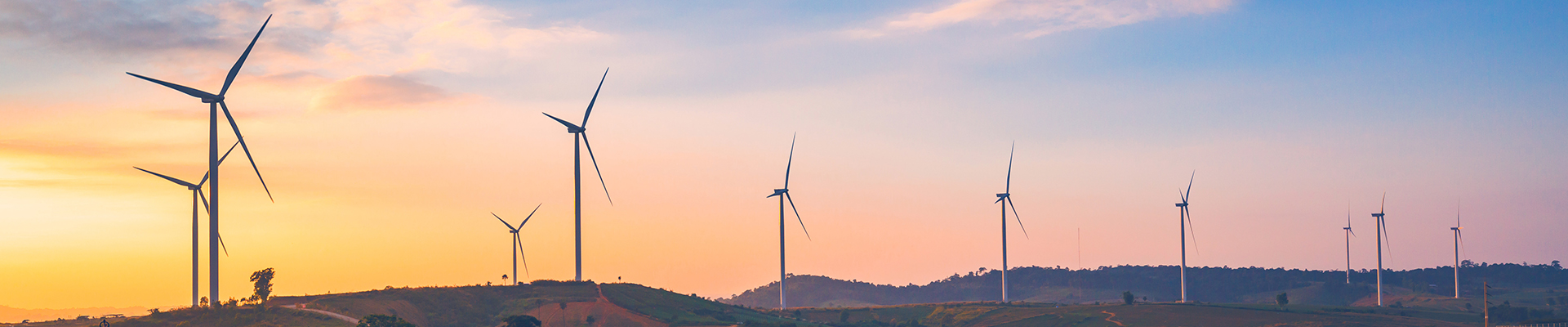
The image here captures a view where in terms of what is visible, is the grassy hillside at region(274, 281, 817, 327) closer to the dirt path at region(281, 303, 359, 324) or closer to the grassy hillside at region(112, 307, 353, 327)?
→ the dirt path at region(281, 303, 359, 324)

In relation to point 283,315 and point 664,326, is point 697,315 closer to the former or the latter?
point 664,326

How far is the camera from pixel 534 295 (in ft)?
614

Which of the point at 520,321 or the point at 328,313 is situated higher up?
the point at 328,313

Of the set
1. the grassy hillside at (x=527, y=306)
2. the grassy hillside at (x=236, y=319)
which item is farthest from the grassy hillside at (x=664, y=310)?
the grassy hillside at (x=236, y=319)

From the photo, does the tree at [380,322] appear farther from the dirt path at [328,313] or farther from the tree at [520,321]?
the dirt path at [328,313]

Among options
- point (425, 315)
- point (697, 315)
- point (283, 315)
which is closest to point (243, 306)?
point (283, 315)

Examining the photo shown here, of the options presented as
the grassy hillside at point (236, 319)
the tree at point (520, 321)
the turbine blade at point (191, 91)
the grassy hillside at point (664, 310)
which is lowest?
the grassy hillside at point (664, 310)

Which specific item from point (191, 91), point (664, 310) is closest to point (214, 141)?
point (191, 91)

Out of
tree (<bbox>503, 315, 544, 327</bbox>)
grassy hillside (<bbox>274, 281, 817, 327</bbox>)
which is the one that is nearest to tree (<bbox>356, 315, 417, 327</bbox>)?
tree (<bbox>503, 315, 544, 327</bbox>)

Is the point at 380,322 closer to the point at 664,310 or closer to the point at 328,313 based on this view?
the point at 328,313

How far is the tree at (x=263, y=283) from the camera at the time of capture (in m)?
152

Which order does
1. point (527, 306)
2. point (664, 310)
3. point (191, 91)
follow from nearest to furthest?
point (191, 91) → point (527, 306) → point (664, 310)

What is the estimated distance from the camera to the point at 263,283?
6009 inches

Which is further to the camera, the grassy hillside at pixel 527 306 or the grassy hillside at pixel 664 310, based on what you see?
the grassy hillside at pixel 664 310
